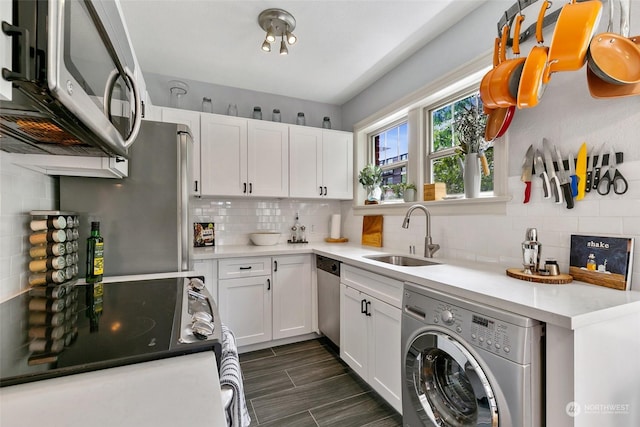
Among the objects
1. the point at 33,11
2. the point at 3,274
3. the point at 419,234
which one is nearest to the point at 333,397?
the point at 419,234

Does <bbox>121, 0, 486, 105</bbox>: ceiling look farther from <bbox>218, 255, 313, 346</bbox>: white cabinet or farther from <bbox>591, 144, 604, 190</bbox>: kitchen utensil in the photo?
<bbox>218, 255, 313, 346</bbox>: white cabinet

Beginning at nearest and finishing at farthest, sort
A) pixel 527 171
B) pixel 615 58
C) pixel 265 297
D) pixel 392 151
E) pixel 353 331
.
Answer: pixel 615 58, pixel 527 171, pixel 353 331, pixel 265 297, pixel 392 151

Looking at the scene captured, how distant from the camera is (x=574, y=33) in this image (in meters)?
1.19

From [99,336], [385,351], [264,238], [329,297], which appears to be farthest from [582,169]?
[264,238]

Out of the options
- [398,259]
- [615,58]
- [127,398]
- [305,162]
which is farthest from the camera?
[305,162]

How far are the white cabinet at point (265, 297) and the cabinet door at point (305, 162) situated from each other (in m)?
0.79

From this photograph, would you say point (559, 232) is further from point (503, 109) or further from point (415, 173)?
point (415, 173)

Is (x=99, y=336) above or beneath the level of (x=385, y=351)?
above

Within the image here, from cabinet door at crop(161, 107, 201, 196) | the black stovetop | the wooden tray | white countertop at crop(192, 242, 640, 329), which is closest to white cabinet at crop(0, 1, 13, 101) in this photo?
the black stovetop

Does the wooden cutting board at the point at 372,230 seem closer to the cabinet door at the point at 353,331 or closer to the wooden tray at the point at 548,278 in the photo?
the cabinet door at the point at 353,331

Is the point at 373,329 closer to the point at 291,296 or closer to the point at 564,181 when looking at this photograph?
the point at 291,296

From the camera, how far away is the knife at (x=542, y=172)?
1545 millimetres

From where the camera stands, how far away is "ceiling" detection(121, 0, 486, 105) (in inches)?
78.4

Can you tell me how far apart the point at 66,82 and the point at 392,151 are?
2866 millimetres
